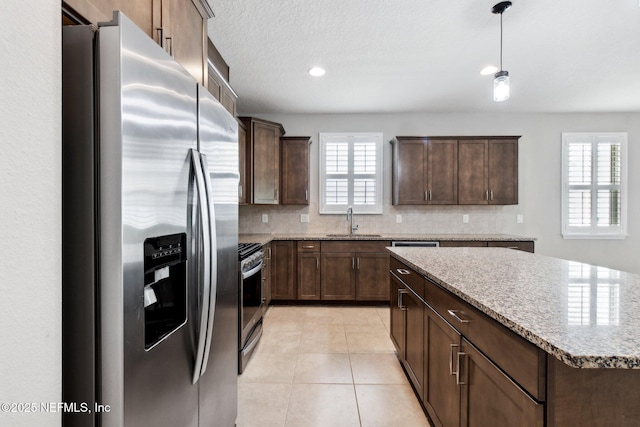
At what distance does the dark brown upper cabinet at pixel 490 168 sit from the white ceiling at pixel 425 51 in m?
0.55

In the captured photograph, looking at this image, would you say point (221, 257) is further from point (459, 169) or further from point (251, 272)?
point (459, 169)

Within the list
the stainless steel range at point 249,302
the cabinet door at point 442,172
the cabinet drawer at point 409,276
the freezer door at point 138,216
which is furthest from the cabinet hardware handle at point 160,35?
the cabinet door at point 442,172

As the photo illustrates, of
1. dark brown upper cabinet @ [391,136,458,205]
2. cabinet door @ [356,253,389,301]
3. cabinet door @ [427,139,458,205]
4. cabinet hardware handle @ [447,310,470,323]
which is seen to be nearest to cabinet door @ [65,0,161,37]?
cabinet hardware handle @ [447,310,470,323]

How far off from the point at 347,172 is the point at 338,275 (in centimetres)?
156

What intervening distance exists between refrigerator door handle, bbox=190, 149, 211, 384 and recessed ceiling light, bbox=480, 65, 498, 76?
3174 mm

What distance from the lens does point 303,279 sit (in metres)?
3.94

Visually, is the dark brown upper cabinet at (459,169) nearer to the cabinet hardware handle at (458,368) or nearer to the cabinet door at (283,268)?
the cabinet door at (283,268)

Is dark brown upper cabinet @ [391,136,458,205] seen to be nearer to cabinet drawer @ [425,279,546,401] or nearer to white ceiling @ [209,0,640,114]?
white ceiling @ [209,0,640,114]

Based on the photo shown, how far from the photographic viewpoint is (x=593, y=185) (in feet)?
14.6

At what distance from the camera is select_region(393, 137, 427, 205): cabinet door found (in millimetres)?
4184

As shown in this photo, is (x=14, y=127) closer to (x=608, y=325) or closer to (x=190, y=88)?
(x=190, y=88)

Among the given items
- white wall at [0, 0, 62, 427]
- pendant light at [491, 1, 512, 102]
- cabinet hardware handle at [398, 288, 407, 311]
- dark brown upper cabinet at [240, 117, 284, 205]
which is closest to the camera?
white wall at [0, 0, 62, 427]

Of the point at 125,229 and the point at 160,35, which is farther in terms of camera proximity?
the point at 160,35

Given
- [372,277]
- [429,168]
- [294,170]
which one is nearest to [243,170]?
[294,170]
